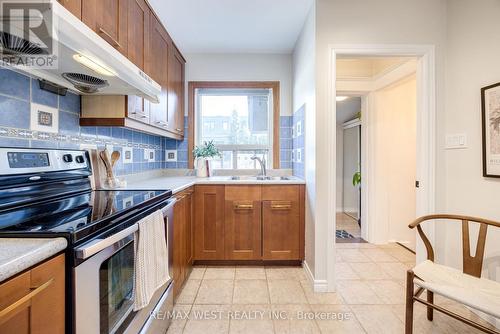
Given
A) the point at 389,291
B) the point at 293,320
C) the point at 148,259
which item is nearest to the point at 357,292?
the point at 389,291

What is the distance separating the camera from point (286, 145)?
3154mm

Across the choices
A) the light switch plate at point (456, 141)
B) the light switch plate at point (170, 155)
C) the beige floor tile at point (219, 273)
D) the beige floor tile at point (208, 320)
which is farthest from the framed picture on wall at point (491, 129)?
the light switch plate at point (170, 155)

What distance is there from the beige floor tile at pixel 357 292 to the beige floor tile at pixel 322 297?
0.19 feet

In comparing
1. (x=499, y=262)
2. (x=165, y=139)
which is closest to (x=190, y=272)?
(x=165, y=139)

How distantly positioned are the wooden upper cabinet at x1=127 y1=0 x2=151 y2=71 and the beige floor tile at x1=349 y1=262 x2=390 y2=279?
2696 millimetres

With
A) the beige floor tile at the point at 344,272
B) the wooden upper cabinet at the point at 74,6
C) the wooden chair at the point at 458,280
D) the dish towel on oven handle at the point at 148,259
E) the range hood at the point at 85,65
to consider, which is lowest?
the beige floor tile at the point at 344,272

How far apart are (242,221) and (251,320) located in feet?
3.11

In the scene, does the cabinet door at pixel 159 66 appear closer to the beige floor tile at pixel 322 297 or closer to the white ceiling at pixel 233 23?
→ the white ceiling at pixel 233 23

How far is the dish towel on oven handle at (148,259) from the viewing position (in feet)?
3.69

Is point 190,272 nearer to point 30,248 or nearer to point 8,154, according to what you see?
point 8,154

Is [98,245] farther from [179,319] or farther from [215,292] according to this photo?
[215,292]

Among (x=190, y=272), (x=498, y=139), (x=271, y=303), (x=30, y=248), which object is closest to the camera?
(x=30, y=248)

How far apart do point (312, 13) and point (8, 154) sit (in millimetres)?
2299

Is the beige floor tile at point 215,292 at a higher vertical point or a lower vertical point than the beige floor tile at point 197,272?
lower
